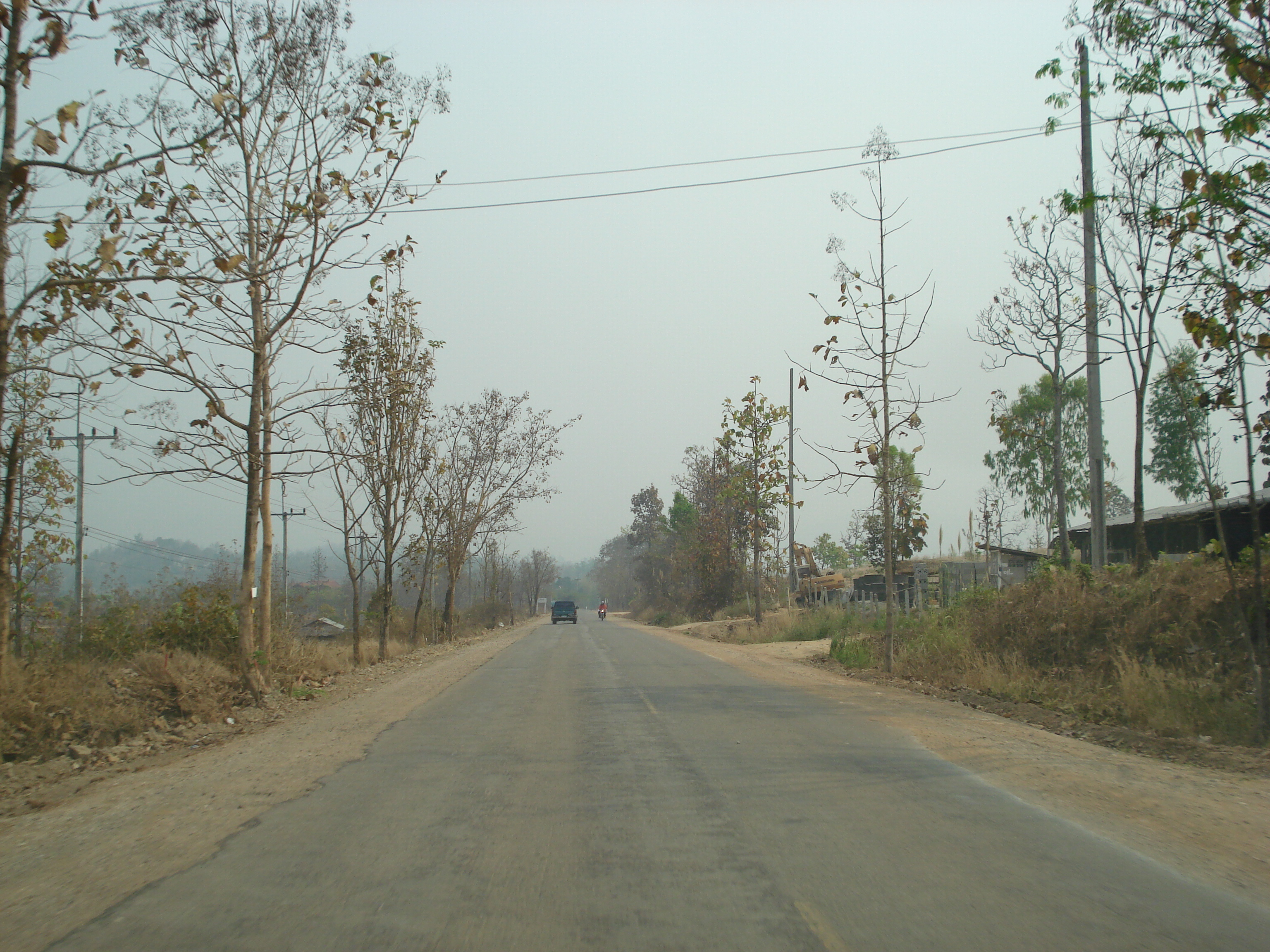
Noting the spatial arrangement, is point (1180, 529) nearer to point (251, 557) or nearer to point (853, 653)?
point (853, 653)

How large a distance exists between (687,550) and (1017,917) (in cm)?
5288

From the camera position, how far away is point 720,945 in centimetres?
439

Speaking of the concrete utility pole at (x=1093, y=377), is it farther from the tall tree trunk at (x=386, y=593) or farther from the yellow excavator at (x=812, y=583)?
the yellow excavator at (x=812, y=583)

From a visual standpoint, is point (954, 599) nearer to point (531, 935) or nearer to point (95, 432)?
point (531, 935)

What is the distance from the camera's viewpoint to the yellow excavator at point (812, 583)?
40572mm

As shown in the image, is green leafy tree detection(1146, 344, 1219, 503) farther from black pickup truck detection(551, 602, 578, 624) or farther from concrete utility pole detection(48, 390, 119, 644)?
black pickup truck detection(551, 602, 578, 624)

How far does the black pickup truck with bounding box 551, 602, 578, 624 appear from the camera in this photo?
68.3m

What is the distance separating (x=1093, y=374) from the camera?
1841 centimetres

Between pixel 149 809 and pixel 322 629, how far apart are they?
37581mm

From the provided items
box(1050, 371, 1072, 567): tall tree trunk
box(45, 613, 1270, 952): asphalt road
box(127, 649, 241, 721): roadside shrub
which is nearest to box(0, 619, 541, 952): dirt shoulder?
box(45, 613, 1270, 952): asphalt road

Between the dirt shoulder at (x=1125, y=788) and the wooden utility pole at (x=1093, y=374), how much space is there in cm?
677

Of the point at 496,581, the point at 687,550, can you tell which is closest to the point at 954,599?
the point at 687,550

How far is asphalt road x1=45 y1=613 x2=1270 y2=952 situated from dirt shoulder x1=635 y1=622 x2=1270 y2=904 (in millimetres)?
308

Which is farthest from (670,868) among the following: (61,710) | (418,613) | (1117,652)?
(418,613)
